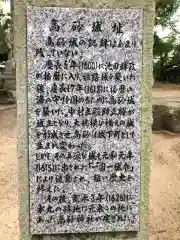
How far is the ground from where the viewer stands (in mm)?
4141

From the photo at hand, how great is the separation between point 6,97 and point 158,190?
629 cm

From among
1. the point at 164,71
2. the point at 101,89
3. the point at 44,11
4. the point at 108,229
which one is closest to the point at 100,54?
the point at 101,89

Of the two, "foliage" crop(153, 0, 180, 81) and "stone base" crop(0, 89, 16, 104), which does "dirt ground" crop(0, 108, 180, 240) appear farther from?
"foliage" crop(153, 0, 180, 81)

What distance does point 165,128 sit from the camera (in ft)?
21.9

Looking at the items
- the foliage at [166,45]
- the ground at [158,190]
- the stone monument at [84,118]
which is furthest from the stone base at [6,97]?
the stone monument at [84,118]

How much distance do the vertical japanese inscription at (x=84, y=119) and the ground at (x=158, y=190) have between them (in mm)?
1380

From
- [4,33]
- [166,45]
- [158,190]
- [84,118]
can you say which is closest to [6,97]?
[4,33]

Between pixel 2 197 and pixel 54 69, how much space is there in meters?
2.64

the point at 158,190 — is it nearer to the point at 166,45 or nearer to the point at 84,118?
the point at 84,118

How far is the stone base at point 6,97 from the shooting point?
10055mm

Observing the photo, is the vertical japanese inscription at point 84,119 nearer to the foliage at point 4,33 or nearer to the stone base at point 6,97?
the stone base at point 6,97

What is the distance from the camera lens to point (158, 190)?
16.1ft

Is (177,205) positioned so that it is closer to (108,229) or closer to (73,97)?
(108,229)

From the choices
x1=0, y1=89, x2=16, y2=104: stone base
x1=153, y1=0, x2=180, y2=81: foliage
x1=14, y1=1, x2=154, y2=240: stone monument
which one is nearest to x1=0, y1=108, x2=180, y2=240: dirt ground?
x1=14, y1=1, x2=154, y2=240: stone monument
